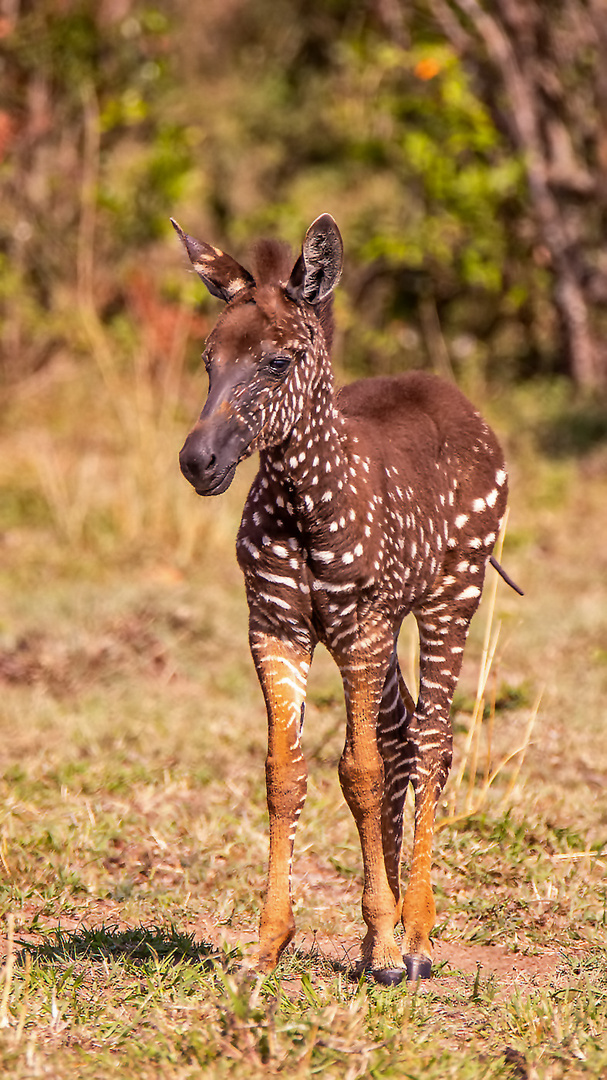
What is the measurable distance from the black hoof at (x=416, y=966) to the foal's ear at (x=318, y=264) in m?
2.08

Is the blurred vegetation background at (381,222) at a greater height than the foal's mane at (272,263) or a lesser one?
greater

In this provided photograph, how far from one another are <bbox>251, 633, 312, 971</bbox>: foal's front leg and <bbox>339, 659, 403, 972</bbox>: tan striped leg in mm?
151

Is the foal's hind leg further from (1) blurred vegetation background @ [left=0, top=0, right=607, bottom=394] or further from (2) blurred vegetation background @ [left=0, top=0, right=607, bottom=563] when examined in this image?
(1) blurred vegetation background @ [left=0, top=0, right=607, bottom=394]

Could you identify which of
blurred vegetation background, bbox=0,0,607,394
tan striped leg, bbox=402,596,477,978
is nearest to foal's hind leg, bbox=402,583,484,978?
tan striped leg, bbox=402,596,477,978

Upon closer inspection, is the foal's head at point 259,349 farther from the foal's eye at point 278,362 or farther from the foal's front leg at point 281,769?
the foal's front leg at point 281,769

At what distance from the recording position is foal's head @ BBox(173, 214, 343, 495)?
11.2ft

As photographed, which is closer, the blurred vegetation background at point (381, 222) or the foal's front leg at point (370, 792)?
the foal's front leg at point (370, 792)

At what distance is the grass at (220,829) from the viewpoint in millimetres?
3578

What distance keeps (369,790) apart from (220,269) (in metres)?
1.61

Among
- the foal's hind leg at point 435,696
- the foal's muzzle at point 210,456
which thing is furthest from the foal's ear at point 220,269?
the foal's hind leg at point 435,696

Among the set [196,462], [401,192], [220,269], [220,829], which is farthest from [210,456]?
[401,192]

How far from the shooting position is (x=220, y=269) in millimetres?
3705

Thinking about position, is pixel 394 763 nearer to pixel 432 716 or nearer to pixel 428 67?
pixel 432 716

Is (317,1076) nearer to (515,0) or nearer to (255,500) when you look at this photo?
(255,500)
